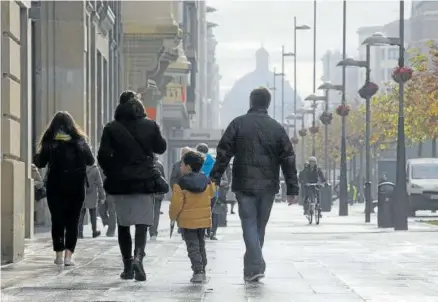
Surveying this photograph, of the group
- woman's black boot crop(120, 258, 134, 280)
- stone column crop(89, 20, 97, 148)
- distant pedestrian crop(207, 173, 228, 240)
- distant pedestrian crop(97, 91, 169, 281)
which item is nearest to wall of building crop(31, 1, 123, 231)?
stone column crop(89, 20, 97, 148)

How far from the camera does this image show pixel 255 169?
543 inches

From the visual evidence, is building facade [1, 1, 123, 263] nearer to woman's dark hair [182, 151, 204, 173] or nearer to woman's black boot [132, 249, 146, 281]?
woman's dark hair [182, 151, 204, 173]

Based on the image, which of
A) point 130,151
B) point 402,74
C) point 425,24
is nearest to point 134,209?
point 130,151

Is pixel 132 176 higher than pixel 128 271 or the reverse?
higher

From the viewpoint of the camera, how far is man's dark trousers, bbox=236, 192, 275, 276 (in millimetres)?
13695

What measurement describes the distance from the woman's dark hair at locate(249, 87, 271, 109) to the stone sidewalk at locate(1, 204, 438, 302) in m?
1.74

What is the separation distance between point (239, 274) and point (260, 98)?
1902 mm

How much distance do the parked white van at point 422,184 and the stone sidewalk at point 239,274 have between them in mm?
18563

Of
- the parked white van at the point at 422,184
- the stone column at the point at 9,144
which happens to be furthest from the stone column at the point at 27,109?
the parked white van at the point at 422,184

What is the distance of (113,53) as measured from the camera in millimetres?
40250

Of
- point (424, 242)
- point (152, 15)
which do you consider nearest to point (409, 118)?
point (152, 15)

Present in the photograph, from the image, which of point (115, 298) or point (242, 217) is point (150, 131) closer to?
point (242, 217)

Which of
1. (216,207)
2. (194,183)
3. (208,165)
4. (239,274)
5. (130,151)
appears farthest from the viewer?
(216,207)

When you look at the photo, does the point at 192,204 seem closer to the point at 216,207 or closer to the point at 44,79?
the point at 216,207
